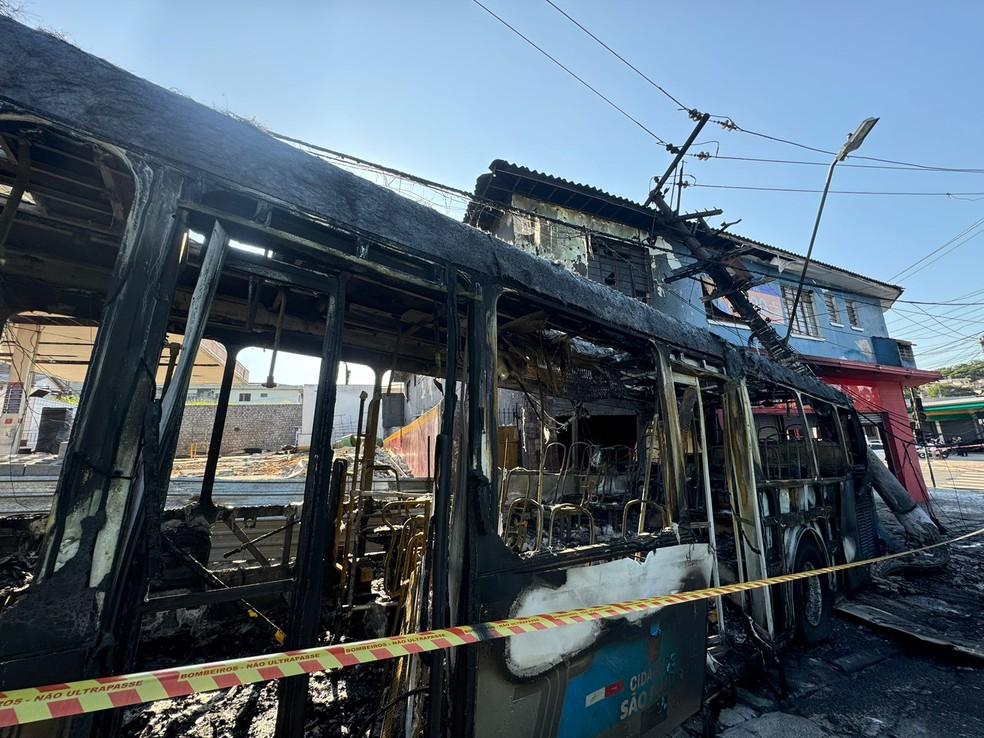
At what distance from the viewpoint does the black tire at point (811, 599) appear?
456 centimetres

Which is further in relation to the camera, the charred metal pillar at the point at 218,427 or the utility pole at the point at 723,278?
the utility pole at the point at 723,278

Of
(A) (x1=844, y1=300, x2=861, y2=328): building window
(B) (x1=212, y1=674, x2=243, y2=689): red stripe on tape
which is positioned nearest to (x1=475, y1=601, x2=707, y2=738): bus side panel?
(B) (x1=212, y1=674, x2=243, y2=689): red stripe on tape

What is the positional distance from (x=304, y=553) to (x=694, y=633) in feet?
9.69

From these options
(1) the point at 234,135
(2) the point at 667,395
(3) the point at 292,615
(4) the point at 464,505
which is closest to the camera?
(3) the point at 292,615

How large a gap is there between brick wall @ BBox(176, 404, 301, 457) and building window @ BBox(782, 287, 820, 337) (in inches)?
939

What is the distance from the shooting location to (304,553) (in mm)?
1539

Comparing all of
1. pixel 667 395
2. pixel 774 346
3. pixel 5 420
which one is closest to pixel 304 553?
pixel 667 395

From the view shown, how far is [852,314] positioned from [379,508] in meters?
19.3

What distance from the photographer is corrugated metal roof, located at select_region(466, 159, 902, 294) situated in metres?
10.6

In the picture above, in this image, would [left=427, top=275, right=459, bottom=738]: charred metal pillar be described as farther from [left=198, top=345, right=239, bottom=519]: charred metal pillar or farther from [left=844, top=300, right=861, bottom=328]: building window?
[left=844, top=300, right=861, bottom=328]: building window

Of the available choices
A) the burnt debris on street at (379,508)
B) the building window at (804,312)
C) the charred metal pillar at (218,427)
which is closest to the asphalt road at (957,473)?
the building window at (804,312)

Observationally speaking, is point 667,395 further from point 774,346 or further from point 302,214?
point 774,346

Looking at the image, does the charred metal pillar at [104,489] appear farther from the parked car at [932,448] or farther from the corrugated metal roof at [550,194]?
the parked car at [932,448]

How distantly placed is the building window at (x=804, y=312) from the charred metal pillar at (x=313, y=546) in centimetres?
1679
